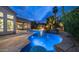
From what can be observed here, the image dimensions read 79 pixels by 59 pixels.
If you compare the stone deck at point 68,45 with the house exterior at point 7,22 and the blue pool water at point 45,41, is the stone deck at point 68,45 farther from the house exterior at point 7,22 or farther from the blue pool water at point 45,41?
the house exterior at point 7,22

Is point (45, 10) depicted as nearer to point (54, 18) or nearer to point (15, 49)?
point (54, 18)

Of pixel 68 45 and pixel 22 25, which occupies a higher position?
pixel 22 25

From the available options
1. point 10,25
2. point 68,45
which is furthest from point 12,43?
point 68,45

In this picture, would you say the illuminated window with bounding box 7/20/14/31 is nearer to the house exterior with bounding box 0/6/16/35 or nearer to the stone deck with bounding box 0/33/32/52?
the house exterior with bounding box 0/6/16/35

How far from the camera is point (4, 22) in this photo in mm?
3506

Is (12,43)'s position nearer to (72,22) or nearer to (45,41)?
(45,41)

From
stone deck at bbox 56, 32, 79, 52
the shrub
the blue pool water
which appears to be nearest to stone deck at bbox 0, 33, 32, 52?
the blue pool water

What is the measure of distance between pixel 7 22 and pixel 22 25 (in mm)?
294

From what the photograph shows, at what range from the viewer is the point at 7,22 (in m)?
3.51

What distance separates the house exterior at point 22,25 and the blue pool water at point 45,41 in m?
0.20

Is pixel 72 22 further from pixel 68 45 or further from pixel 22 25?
pixel 22 25

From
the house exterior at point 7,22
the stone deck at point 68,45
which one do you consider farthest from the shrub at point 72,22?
the house exterior at point 7,22
